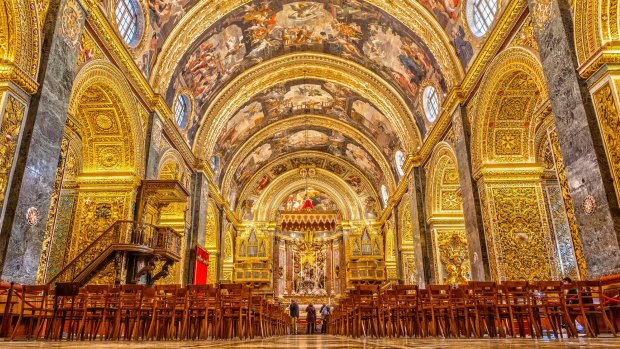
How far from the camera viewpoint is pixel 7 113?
22.8ft

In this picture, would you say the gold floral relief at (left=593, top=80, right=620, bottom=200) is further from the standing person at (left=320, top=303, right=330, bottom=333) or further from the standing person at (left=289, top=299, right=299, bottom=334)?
the standing person at (left=320, top=303, right=330, bottom=333)

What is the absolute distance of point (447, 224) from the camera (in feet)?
51.0

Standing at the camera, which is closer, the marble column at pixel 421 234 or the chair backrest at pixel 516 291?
the chair backrest at pixel 516 291

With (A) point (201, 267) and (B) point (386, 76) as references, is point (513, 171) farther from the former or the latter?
(A) point (201, 267)

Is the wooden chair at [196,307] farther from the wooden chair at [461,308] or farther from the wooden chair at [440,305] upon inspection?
the wooden chair at [461,308]

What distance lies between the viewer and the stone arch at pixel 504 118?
1058cm

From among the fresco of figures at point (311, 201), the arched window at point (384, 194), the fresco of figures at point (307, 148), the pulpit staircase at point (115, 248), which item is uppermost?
the fresco of figures at point (307, 148)

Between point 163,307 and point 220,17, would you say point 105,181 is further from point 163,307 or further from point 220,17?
point 220,17

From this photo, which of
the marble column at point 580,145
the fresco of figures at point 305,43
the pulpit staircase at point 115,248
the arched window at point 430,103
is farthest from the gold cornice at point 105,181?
the arched window at point 430,103

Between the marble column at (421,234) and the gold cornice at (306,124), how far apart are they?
5104 millimetres

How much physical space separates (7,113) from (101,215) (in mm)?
4926

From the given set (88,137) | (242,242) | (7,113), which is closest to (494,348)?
(7,113)

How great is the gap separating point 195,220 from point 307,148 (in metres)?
12.0

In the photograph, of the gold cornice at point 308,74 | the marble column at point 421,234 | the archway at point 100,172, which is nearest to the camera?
the archway at point 100,172
